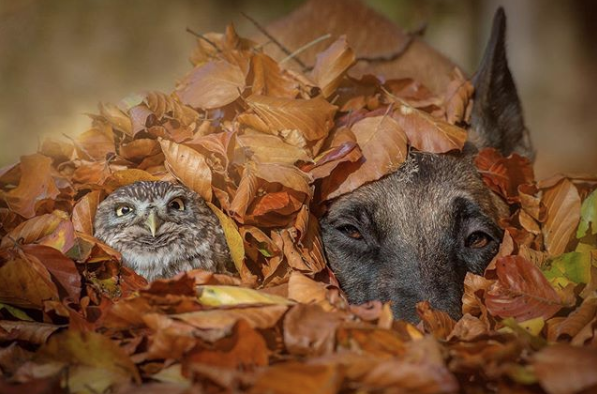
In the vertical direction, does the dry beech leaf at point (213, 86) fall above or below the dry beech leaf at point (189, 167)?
above

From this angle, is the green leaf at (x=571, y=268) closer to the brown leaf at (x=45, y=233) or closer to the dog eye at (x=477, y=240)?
the dog eye at (x=477, y=240)

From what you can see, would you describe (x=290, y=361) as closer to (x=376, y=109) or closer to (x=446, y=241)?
(x=446, y=241)

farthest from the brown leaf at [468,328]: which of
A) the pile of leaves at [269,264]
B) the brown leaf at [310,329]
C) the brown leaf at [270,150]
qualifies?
the brown leaf at [270,150]

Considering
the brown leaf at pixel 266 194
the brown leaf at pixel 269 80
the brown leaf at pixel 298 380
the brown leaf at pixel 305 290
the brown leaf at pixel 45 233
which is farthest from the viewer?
the brown leaf at pixel 269 80

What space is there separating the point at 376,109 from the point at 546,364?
146cm

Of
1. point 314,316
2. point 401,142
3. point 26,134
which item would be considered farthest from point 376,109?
point 26,134

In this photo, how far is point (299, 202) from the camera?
8.55ft

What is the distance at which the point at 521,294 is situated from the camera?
2.39 meters

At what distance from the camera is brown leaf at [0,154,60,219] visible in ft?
8.48

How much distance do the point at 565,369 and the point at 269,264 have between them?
1131mm

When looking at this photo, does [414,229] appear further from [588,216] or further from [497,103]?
[497,103]

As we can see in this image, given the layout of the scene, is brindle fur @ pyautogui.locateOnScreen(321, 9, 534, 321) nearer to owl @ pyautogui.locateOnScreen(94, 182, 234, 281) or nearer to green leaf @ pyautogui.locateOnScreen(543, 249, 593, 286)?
green leaf @ pyautogui.locateOnScreen(543, 249, 593, 286)

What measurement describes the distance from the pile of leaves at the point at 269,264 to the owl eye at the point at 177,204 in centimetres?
10

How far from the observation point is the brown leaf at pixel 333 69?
9.69ft
